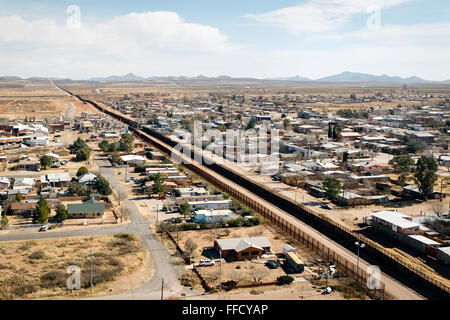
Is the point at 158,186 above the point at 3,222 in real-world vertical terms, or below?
above

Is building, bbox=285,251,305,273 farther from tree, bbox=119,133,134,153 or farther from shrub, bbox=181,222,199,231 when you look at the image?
tree, bbox=119,133,134,153

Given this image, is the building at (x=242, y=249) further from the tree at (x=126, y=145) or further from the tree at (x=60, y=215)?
the tree at (x=126, y=145)

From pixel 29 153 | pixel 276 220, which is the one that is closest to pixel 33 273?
pixel 276 220

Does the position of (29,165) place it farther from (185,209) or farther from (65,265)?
(65,265)

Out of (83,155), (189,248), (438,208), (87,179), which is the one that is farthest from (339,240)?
(83,155)

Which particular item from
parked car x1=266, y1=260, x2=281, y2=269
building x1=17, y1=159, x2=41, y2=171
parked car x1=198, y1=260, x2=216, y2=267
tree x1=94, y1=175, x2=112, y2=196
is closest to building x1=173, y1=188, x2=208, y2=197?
tree x1=94, y1=175, x2=112, y2=196

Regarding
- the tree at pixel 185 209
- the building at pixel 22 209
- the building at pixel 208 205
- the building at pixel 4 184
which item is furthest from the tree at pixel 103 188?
the building at pixel 4 184

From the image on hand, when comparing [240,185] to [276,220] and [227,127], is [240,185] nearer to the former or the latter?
[276,220]
